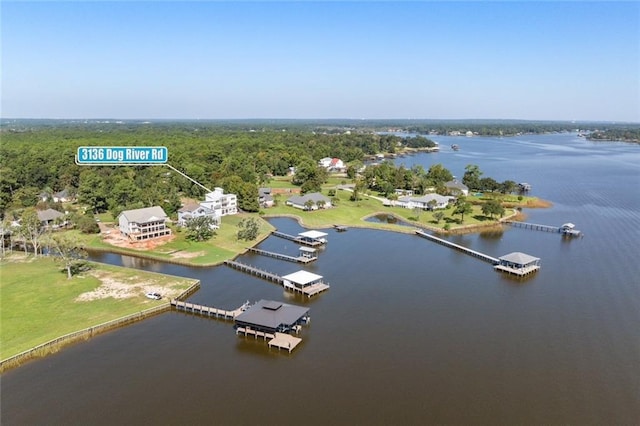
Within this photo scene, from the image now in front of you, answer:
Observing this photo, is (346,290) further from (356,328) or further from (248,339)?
(248,339)

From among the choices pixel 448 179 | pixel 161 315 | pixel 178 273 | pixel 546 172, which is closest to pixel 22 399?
pixel 161 315

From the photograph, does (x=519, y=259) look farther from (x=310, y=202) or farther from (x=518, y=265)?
(x=310, y=202)

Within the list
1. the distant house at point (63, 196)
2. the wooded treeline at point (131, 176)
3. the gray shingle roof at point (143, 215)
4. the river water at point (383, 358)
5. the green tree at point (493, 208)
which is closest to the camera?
the river water at point (383, 358)

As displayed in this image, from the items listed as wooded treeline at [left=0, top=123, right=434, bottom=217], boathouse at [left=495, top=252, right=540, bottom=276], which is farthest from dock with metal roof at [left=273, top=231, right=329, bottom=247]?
boathouse at [left=495, top=252, right=540, bottom=276]

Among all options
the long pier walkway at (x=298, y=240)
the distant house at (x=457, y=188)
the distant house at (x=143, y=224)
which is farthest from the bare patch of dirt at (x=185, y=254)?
the distant house at (x=457, y=188)

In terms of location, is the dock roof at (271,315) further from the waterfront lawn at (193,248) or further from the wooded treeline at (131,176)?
the wooded treeline at (131,176)

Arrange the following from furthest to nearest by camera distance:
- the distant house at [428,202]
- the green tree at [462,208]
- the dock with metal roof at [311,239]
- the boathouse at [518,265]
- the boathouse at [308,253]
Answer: the distant house at [428,202] < the green tree at [462,208] < the dock with metal roof at [311,239] < the boathouse at [308,253] < the boathouse at [518,265]
